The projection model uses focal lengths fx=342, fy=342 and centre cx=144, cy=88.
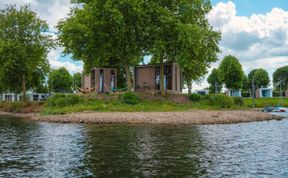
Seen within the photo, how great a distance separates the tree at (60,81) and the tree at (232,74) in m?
59.5

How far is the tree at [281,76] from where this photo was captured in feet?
507

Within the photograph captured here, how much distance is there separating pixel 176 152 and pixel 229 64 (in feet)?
289

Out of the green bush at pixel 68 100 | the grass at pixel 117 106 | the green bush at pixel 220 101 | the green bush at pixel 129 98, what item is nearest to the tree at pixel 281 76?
the green bush at pixel 220 101

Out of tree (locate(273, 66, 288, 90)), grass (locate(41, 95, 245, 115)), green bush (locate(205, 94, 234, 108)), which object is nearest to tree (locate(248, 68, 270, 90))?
tree (locate(273, 66, 288, 90))

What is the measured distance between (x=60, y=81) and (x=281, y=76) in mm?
98964

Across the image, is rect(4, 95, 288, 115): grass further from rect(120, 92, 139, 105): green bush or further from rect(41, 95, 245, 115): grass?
rect(120, 92, 139, 105): green bush

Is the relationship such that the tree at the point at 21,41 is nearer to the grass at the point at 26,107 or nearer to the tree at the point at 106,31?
the grass at the point at 26,107

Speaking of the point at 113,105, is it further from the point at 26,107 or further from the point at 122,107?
the point at 26,107

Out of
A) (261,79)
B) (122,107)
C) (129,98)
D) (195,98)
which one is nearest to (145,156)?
(122,107)

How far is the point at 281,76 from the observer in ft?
517

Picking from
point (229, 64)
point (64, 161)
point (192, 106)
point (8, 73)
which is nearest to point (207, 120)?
point (192, 106)

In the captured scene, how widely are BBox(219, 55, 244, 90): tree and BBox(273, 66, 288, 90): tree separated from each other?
60.3 metres

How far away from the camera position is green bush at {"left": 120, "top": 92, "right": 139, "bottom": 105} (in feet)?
157

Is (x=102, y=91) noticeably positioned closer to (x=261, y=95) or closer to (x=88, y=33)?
(x=88, y=33)
